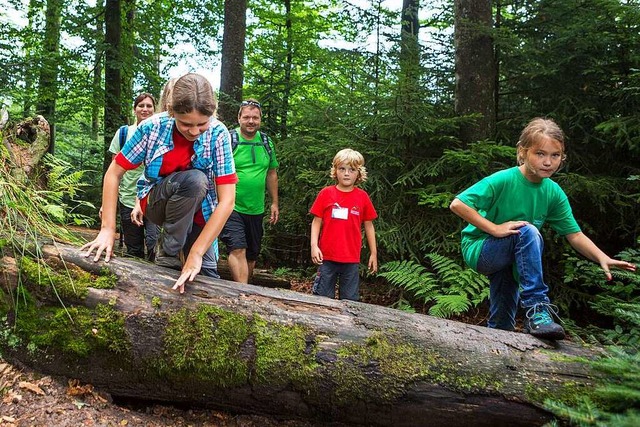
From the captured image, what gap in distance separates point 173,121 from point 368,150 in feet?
11.5

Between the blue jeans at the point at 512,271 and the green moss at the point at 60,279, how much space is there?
250 cm

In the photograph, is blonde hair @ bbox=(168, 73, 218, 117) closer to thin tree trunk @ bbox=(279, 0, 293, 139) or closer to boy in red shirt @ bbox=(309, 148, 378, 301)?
boy in red shirt @ bbox=(309, 148, 378, 301)

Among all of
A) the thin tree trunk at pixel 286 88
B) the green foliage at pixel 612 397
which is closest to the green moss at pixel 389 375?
the green foliage at pixel 612 397

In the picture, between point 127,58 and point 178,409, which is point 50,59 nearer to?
point 127,58

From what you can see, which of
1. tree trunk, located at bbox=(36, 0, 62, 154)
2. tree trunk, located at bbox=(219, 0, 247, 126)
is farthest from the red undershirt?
tree trunk, located at bbox=(36, 0, 62, 154)

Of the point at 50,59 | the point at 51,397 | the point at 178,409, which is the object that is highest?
the point at 50,59

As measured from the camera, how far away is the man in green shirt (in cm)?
490

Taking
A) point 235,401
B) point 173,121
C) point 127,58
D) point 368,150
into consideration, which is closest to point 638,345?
point 235,401

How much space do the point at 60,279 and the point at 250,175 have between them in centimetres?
274

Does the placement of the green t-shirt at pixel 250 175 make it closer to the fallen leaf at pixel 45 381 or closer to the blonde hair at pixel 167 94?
the blonde hair at pixel 167 94

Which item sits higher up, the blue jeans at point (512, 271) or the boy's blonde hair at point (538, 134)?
the boy's blonde hair at point (538, 134)

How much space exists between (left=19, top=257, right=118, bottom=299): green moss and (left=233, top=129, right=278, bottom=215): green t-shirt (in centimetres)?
248

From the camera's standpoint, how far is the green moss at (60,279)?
98.1 inches

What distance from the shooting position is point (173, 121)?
2898 millimetres
